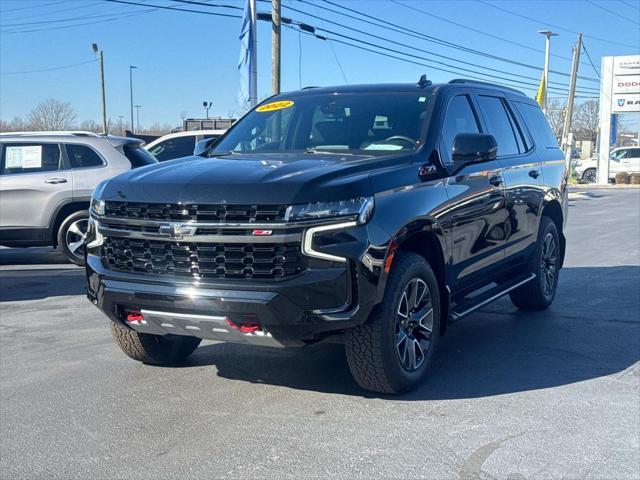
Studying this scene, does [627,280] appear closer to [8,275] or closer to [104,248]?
[104,248]

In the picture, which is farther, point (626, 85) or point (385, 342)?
point (626, 85)

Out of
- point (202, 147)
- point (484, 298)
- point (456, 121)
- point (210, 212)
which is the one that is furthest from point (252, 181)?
point (484, 298)

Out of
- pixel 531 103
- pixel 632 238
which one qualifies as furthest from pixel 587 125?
pixel 531 103

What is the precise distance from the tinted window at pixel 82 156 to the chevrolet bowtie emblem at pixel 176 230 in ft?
22.1

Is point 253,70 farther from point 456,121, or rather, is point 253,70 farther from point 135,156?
point 456,121

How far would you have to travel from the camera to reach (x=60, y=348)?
6.29 metres

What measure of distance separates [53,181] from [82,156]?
537 millimetres

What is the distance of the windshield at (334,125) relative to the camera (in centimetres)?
554

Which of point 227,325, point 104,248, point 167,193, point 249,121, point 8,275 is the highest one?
point 249,121

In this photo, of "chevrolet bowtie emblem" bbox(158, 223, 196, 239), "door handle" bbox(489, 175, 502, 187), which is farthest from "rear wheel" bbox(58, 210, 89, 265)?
"chevrolet bowtie emblem" bbox(158, 223, 196, 239)

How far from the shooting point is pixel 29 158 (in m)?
10.8

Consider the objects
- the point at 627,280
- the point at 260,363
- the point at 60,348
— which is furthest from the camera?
the point at 627,280

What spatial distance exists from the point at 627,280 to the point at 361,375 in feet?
19.4

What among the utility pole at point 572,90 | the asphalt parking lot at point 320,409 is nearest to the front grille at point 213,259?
the asphalt parking lot at point 320,409
